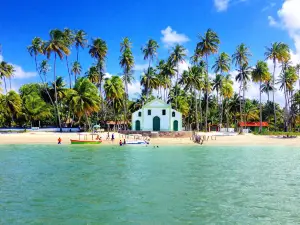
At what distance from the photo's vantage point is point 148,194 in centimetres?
1577

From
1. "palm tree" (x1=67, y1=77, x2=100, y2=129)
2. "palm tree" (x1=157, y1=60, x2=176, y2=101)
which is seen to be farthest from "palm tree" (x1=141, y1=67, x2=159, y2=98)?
"palm tree" (x1=67, y1=77, x2=100, y2=129)

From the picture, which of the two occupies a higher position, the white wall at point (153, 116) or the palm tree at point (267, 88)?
the palm tree at point (267, 88)

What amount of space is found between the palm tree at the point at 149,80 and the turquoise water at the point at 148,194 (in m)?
52.6

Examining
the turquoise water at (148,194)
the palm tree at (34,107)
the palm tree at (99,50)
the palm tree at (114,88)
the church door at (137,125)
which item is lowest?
the turquoise water at (148,194)

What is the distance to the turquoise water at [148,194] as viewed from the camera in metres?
12.2

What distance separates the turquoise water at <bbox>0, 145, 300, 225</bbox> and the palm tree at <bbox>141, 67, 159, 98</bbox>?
5257 centimetres

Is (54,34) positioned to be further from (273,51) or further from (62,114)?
(273,51)

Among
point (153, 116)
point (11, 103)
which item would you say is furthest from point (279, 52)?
point (11, 103)

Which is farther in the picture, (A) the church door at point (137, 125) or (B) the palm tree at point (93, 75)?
(B) the palm tree at point (93, 75)

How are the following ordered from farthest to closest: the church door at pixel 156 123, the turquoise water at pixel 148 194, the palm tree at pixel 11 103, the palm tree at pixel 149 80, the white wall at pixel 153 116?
the palm tree at pixel 149 80
the palm tree at pixel 11 103
the church door at pixel 156 123
the white wall at pixel 153 116
the turquoise water at pixel 148 194

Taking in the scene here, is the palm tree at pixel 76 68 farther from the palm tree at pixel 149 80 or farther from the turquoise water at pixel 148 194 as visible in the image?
the turquoise water at pixel 148 194

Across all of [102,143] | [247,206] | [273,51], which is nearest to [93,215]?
[247,206]

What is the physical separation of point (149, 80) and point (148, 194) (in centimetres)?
6275

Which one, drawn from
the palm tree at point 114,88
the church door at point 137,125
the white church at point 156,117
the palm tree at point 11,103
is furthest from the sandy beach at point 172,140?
the palm tree at point 114,88
